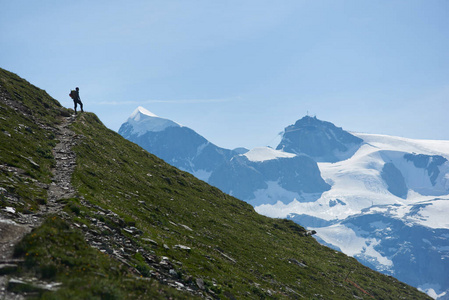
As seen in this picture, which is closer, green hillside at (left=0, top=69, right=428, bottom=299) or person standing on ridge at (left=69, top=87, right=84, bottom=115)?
green hillside at (left=0, top=69, right=428, bottom=299)

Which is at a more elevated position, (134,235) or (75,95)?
(75,95)

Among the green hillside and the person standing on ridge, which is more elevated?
the person standing on ridge

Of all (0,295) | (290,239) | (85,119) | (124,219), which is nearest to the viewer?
(0,295)

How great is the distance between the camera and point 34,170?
27.0m

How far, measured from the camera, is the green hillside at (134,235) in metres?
13.5

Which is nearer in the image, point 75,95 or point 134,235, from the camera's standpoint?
point 134,235

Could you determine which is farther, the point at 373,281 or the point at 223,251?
the point at 373,281

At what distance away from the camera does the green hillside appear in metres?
13.5

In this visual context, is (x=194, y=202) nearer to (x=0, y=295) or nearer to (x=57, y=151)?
(x=57, y=151)

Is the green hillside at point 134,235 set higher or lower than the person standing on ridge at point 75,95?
lower

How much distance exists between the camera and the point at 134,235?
2175 centimetres

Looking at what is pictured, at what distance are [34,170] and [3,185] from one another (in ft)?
22.1

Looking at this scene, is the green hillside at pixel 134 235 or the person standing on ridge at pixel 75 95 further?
the person standing on ridge at pixel 75 95

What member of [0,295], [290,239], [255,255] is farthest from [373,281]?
[0,295]
